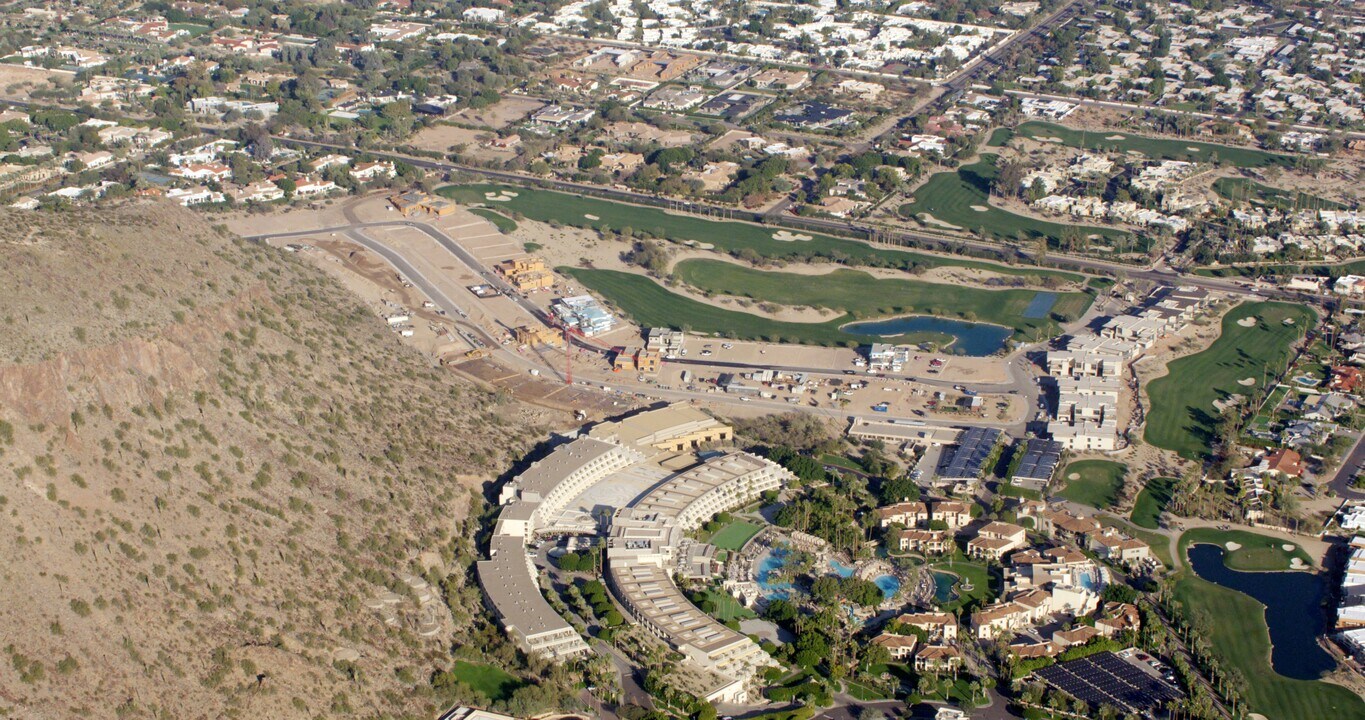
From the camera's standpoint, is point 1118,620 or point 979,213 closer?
point 1118,620

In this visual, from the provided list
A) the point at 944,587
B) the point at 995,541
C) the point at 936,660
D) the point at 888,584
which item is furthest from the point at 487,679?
the point at 995,541

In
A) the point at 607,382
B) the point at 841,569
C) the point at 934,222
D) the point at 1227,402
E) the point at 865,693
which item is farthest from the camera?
the point at 934,222

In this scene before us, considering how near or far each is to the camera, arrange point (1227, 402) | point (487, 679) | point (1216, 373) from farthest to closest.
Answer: point (1216, 373), point (1227, 402), point (487, 679)

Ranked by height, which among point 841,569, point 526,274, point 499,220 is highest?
point 841,569

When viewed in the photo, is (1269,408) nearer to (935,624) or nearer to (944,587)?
Answer: (944,587)

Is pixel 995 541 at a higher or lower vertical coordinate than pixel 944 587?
higher

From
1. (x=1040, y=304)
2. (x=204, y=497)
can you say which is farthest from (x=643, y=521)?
(x=1040, y=304)

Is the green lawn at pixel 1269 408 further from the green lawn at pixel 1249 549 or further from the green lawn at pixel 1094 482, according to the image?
the green lawn at pixel 1249 549

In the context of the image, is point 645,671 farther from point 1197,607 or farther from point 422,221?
point 422,221

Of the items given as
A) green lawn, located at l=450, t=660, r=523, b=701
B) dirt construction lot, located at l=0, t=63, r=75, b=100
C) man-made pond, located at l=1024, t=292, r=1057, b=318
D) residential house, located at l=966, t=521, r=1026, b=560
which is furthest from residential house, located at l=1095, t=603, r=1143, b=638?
dirt construction lot, located at l=0, t=63, r=75, b=100
